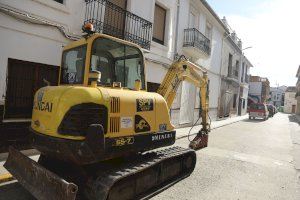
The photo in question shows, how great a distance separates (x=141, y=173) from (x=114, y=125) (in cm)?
112

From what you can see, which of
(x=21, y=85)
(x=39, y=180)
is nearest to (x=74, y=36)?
(x=21, y=85)

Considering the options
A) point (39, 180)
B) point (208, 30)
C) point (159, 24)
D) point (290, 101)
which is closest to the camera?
point (39, 180)

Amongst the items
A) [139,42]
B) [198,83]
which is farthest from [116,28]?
[198,83]

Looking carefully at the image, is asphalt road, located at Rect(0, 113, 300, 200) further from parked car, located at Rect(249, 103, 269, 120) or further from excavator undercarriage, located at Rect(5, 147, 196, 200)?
parked car, located at Rect(249, 103, 269, 120)

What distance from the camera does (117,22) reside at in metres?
10.5

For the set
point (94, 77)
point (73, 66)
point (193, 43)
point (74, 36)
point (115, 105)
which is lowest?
point (115, 105)

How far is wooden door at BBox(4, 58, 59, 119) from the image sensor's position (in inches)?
281

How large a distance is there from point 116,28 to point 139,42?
4.13 feet

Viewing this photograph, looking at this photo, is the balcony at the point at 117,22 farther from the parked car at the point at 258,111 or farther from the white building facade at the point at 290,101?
the white building facade at the point at 290,101

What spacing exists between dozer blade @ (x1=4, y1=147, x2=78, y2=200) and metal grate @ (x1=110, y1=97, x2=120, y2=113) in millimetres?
1295

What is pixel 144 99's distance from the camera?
17.1ft

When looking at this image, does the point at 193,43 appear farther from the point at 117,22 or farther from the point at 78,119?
the point at 78,119

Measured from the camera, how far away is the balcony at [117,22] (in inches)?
362

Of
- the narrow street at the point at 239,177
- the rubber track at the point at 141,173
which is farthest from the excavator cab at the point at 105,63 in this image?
the narrow street at the point at 239,177
